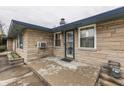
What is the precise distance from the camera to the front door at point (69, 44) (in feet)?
18.1

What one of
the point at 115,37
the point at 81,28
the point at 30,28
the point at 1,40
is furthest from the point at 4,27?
the point at 115,37

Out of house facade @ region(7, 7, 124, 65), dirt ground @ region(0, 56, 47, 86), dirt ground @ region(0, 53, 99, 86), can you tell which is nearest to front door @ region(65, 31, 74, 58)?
house facade @ region(7, 7, 124, 65)

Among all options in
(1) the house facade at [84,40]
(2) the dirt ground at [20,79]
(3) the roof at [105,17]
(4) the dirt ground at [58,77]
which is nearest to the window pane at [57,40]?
(1) the house facade at [84,40]

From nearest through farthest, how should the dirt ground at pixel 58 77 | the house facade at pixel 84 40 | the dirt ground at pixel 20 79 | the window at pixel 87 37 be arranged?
1. the dirt ground at pixel 58 77
2. the dirt ground at pixel 20 79
3. the house facade at pixel 84 40
4. the window at pixel 87 37

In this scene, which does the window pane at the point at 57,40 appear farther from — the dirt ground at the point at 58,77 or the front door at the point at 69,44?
the dirt ground at the point at 58,77

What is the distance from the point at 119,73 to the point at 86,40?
214cm

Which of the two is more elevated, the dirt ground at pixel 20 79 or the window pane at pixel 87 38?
the window pane at pixel 87 38

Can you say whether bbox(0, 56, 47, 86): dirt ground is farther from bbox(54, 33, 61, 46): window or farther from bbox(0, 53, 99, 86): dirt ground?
bbox(54, 33, 61, 46): window

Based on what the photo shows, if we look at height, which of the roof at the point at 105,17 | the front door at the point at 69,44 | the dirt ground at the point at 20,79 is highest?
the roof at the point at 105,17

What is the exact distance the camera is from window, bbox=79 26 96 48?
166 inches

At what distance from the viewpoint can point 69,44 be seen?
5.81 m

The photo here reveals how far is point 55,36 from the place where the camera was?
6977 mm

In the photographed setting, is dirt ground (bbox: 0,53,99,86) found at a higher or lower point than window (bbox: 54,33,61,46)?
lower
